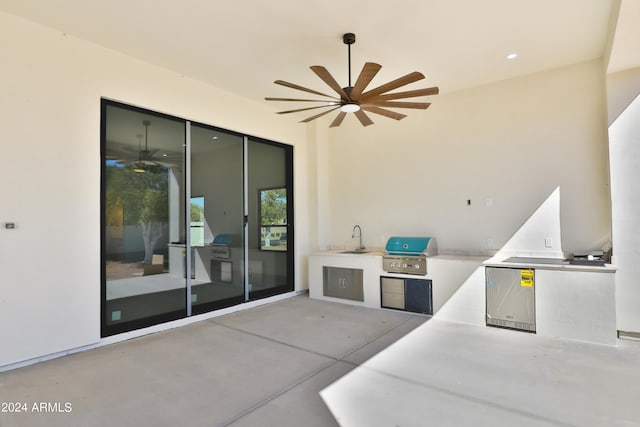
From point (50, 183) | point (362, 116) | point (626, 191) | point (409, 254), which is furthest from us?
point (409, 254)

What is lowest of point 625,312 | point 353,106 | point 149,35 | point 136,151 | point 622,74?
point 625,312

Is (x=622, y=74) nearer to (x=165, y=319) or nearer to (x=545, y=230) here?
(x=545, y=230)

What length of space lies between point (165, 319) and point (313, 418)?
8.39 feet

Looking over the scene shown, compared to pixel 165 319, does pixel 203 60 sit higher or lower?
higher

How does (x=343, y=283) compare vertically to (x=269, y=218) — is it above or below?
below

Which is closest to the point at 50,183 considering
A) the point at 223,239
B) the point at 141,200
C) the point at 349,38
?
the point at 141,200

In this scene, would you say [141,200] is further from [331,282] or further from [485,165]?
[485,165]

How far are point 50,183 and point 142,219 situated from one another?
2.94ft

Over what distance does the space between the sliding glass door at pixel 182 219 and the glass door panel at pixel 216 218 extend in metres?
0.01

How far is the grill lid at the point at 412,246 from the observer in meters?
4.51

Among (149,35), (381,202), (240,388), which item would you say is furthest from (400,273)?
(149,35)

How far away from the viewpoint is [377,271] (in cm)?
477

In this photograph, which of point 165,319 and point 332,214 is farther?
point 332,214

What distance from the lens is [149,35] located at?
10.9ft
